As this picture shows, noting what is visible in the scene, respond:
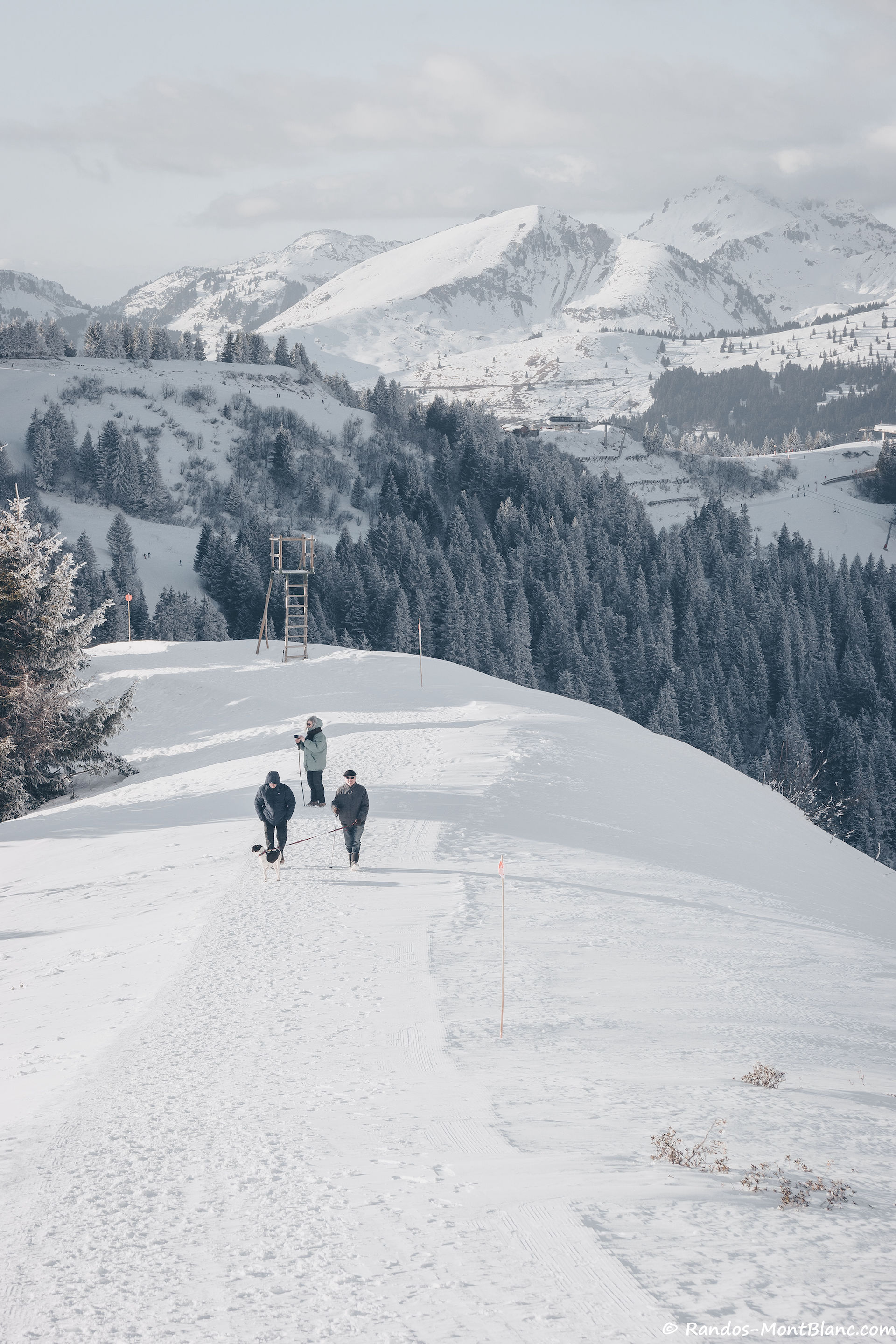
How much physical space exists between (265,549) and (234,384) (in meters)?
47.8

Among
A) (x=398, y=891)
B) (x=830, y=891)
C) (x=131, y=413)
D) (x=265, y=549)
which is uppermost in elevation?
(x=131, y=413)

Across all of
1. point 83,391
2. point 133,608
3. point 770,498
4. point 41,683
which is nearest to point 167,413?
point 83,391

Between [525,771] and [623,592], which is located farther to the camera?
[623,592]

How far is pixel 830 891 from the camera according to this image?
829 inches

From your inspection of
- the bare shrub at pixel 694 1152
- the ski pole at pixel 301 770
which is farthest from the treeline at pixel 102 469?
the bare shrub at pixel 694 1152

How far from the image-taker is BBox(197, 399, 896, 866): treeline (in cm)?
9306

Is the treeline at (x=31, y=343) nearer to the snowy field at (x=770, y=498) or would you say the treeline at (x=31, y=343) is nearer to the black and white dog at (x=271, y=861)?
the snowy field at (x=770, y=498)

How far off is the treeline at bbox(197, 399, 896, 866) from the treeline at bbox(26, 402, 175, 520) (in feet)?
60.9

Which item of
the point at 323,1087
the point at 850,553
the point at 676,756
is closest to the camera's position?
the point at 323,1087

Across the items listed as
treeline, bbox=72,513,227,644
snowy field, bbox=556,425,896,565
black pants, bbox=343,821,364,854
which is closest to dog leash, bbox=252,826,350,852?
black pants, bbox=343,821,364,854

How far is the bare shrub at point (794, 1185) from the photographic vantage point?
6.40 m

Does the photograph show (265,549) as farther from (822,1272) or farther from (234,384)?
(822,1272)

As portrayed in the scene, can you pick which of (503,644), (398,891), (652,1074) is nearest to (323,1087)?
(652,1074)

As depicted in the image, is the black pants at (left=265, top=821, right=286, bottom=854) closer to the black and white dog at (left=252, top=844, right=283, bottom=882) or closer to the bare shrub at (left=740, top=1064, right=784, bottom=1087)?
the black and white dog at (left=252, top=844, right=283, bottom=882)
